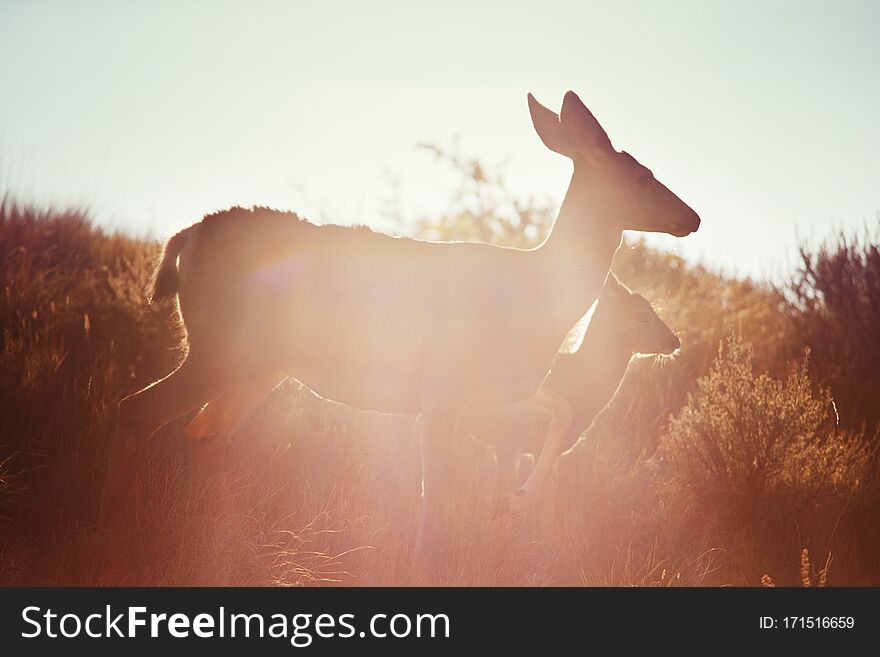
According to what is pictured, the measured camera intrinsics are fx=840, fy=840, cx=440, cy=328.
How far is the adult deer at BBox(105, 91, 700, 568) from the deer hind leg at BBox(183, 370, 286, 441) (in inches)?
3.5

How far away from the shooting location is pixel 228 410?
198 inches

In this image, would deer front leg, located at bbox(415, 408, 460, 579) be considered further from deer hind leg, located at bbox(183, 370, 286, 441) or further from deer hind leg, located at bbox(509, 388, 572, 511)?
deer hind leg, located at bbox(183, 370, 286, 441)

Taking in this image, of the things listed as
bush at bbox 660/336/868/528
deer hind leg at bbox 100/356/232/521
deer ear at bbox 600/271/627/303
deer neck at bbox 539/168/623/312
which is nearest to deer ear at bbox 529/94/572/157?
deer neck at bbox 539/168/623/312

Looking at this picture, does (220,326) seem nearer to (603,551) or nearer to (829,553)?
(603,551)

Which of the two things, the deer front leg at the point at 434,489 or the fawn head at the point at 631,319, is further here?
the fawn head at the point at 631,319

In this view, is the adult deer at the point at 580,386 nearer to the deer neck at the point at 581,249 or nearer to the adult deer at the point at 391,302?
the adult deer at the point at 391,302

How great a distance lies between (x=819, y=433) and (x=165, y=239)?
483 centimetres

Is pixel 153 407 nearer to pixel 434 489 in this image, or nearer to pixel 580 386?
pixel 434 489

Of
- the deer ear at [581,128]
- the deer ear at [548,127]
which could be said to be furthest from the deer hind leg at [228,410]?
the deer ear at [581,128]

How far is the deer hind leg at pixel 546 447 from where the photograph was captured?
530 cm

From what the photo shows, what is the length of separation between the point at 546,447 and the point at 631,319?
1.35 meters

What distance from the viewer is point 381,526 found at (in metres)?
4.81

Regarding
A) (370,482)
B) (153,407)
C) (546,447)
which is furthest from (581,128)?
(153,407)

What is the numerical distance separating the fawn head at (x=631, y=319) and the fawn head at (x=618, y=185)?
4.42ft
